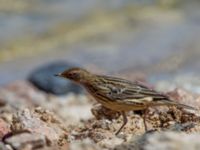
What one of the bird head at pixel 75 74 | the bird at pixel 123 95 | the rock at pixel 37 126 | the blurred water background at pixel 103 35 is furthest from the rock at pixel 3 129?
the blurred water background at pixel 103 35

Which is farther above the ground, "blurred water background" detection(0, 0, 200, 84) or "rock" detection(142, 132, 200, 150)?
"blurred water background" detection(0, 0, 200, 84)

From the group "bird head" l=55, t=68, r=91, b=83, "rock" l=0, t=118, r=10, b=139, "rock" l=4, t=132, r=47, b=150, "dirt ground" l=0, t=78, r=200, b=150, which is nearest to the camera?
"dirt ground" l=0, t=78, r=200, b=150

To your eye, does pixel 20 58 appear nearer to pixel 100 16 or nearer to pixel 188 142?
pixel 100 16

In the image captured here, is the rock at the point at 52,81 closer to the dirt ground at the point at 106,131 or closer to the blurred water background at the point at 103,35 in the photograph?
the blurred water background at the point at 103,35

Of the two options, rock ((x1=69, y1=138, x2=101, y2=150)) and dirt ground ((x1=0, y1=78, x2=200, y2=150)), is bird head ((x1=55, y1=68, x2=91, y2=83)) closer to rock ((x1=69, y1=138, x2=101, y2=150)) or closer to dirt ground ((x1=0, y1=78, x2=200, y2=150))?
dirt ground ((x1=0, y1=78, x2=200, y2=150))

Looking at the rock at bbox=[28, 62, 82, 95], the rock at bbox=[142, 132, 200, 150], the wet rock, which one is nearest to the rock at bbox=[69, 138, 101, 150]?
the rock at bbox=[142, 132, 200, 150]

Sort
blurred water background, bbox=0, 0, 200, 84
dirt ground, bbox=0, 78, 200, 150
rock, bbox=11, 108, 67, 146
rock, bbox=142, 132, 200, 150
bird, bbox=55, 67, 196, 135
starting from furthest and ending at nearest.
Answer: blurred water background, bbox=0, 0, 200, 84
bird, bbox=55, 67, 196, 135
rock, bbox=11, 108, 67, 146
dirt ground, bbox=0, 78, 200, 150
rock, bbox=142, 132, 200, 150

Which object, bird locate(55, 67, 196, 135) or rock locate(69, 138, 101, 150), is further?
bird locate(55, 67, 196, 135)

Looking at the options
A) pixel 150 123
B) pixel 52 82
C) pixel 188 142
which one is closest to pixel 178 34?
pixel 52 82
